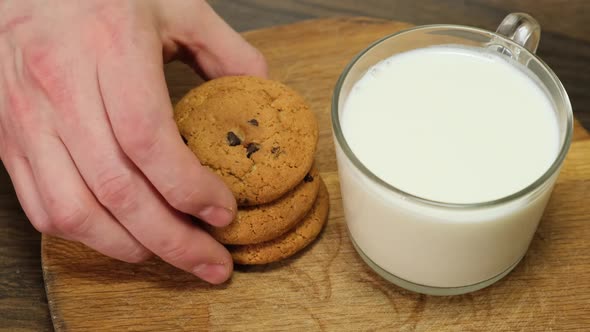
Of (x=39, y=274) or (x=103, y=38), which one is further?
(x=39, y=274)

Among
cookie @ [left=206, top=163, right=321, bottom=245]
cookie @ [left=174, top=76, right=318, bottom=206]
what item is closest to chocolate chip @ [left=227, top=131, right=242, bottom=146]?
cookie @ [left=174, top=76, right=318, bottom=206]

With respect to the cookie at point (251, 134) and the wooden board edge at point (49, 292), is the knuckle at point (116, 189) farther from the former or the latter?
the wooden board edge at point (49, 292)

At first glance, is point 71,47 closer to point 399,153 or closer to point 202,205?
point 202,205

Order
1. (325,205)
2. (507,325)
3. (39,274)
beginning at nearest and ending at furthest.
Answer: (507,325)
(325,205)
(39,274)

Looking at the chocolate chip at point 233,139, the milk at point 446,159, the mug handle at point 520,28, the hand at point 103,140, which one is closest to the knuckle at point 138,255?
the hand at point 103,140

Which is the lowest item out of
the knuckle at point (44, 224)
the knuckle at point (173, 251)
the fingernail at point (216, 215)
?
the knuckle at point (173, 251)

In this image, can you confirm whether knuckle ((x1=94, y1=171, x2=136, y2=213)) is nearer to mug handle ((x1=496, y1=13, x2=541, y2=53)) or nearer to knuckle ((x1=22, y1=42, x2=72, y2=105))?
knuckle ((x1=22, y1=42, x2=72, y2=105))

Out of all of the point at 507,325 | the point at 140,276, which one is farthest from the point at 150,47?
the point at 507,325
